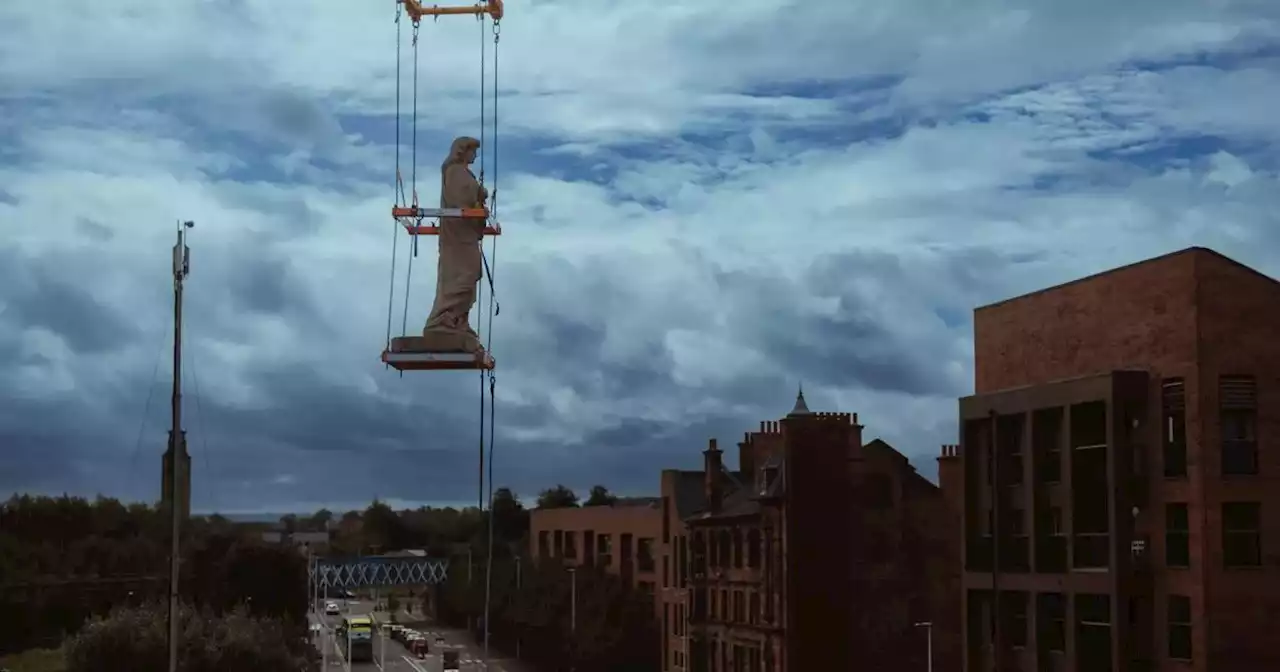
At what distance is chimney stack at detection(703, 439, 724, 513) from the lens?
327 ft

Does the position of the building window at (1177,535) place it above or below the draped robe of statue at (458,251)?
below

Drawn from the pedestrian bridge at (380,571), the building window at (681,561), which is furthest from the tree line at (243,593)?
the pedestrian bridge at (380,571)

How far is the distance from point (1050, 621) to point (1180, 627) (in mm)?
7833

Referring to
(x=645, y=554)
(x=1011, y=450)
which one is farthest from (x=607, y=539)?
(x=1011, y=450)

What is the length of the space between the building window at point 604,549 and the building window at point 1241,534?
264ft

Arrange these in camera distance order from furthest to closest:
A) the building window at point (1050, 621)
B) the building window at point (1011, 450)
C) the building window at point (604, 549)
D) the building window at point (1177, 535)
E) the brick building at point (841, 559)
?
1. the building window at point (604, 549)
2. the brick building at point (841, 559)
3. the building window at point (1011, 450)
4. the building window at point (1050, 621)
5. the building window at point (1177, 535)

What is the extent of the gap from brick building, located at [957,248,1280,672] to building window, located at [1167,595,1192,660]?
2.4 inches

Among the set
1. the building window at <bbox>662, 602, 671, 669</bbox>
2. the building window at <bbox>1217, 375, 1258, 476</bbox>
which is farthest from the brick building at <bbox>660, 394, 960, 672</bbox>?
the building window at <bbox>1217, 375, 1258, 476</bbox>

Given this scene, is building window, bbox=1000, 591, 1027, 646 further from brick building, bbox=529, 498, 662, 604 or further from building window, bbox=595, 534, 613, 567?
building window, bbox=595, 534, 613, 567

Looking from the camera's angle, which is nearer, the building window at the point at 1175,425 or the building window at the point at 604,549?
the building window at the point at 1175,425

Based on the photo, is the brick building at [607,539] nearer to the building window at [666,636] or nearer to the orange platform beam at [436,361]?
the building window at [666,636]

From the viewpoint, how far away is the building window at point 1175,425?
50.6 meters

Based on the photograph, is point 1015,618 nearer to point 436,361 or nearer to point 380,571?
point 436,361

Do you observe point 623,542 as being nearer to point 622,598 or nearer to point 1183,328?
point 622,598
